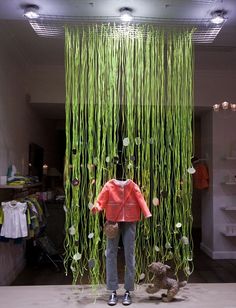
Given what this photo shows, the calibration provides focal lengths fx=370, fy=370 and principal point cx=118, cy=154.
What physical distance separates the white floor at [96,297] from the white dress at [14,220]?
1.78 feet

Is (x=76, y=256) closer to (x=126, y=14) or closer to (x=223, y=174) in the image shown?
(x=126, y=14)

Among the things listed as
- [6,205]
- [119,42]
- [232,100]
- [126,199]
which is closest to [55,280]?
[6,205]

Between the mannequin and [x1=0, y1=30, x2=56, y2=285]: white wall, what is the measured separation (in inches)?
55.5

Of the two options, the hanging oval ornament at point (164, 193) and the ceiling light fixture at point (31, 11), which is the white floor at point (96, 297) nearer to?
the hanging oval ornament at point (164, 193)

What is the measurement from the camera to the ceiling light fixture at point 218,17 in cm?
289

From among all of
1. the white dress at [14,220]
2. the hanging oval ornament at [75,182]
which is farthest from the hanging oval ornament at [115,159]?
the white dress at [14,220]

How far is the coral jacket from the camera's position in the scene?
272cm

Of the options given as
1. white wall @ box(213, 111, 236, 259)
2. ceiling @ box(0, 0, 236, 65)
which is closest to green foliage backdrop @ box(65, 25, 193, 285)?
ceiling @ box(0, 0, 236, 65)

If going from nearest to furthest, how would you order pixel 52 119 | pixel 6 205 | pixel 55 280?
1. pixel 6 205
2. pixel 55 280
3. pixel 52 119

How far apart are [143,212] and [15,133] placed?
2.16 metres

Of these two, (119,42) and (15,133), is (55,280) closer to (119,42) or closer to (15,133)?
(15,133)

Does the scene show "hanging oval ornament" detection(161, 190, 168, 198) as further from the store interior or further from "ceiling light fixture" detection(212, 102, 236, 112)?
"ceiling light fixture" detection(212, 102, 236, 112)

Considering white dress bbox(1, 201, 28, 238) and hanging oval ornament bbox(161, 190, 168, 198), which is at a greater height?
hanging oval ornament bbox(161, 190, 168, 198)

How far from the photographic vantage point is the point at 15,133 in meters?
4.25
